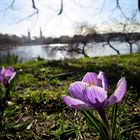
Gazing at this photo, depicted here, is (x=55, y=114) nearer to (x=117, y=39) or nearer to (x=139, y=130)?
(x=139, y=130)

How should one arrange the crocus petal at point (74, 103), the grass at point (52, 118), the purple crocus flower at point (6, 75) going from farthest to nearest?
the purple crocus flower at point (6, 75), the grass at point (52, 118), the crocus petal at point (74, 103)

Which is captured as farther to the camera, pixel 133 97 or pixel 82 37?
pixel 82 37

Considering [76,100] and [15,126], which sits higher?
[76,100]

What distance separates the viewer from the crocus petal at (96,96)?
1.07m

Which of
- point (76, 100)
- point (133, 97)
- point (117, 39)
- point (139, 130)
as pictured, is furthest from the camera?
point (117, 39)

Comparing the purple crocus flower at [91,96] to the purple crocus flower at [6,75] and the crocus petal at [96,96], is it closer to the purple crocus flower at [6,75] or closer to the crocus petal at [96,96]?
the crocus petal at [96,96]

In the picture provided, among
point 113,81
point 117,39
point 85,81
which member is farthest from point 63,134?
point 117,39

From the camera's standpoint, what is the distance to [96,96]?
1.07 meters

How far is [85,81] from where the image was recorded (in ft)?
3.83

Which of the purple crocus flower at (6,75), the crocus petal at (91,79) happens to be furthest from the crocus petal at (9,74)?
the crocus petal at (91,79)

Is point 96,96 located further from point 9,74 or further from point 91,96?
point 9,74

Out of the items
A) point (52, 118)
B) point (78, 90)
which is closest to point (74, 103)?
point (78, 90)

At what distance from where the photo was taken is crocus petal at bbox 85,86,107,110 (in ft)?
3.50

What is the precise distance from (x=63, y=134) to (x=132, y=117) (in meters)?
0.49
